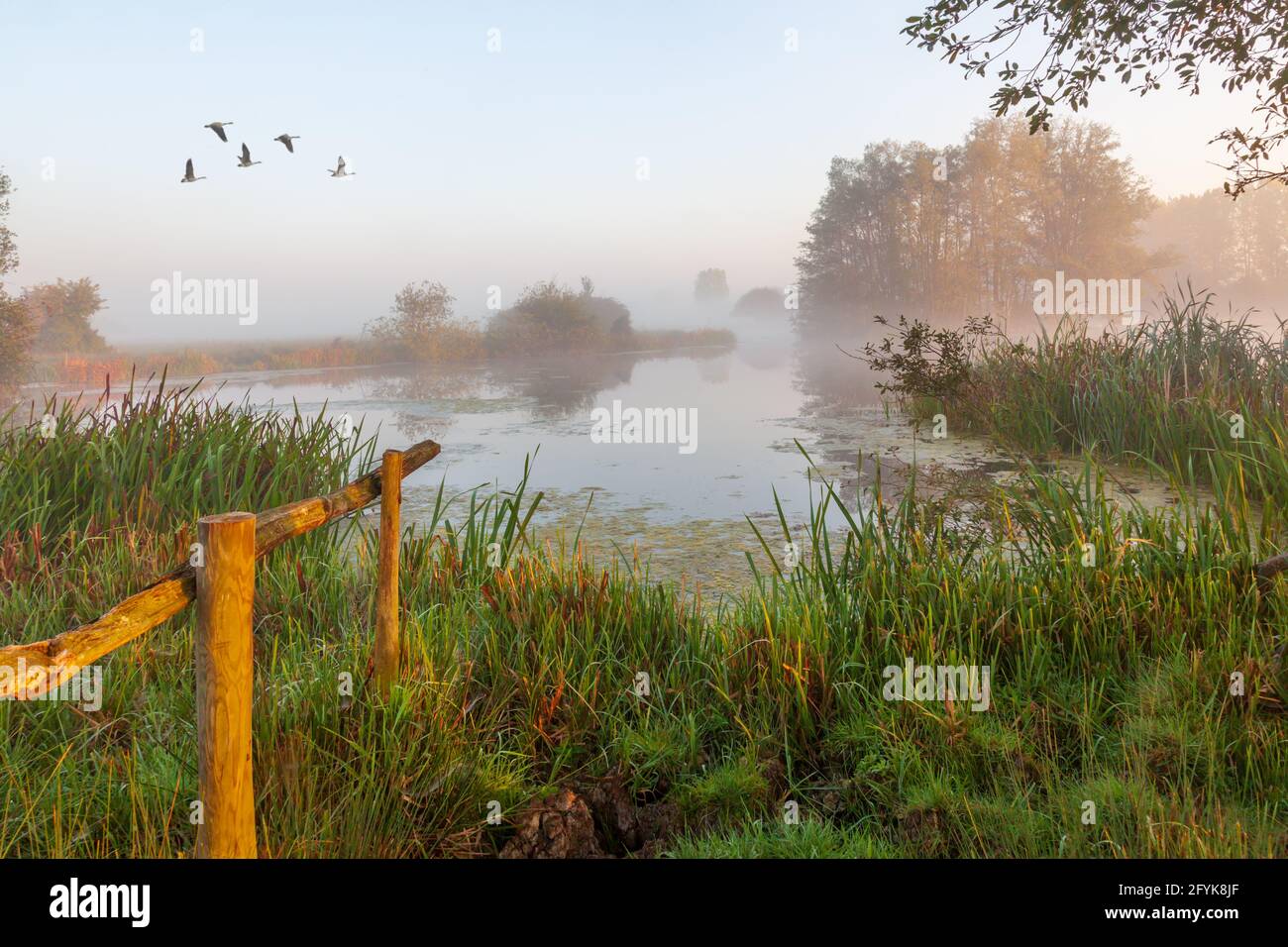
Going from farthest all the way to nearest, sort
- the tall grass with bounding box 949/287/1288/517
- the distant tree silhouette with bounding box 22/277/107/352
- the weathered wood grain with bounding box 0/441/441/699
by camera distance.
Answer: the distant tree silhouette with bounding box 22/277/107/352 < the tall grass with bounding box 949/287/1288/517 < the weathered wood grain with bounding box 0/441/441/699

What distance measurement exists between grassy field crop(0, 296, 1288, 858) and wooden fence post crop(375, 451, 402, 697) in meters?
0.13

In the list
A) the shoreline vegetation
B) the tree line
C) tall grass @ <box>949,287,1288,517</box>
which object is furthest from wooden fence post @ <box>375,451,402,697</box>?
the tree line

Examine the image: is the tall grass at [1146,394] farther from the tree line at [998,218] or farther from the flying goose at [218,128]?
the tree line at [998,218]

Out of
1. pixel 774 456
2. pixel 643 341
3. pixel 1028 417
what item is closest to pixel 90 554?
pixel 774 456

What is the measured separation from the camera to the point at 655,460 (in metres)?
9.87

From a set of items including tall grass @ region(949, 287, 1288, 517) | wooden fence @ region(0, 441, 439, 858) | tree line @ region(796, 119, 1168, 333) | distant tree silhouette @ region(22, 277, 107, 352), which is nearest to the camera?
wooden fence @ region(0, 441, 439, 858)

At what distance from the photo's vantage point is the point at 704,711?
3586mm

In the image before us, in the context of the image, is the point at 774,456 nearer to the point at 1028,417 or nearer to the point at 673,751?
the point at 1028,417

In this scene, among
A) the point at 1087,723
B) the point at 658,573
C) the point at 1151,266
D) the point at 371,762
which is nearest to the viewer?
the point at 371,762

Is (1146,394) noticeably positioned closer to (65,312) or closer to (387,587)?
(387,587)

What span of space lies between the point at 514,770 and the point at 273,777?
876 mm

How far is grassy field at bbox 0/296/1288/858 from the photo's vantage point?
2670 millimetres

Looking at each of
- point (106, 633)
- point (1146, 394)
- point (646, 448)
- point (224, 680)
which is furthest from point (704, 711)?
point (646, 448)

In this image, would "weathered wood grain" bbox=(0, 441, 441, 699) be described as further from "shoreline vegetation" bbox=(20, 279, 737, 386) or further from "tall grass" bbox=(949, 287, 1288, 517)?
"shoreline vegetation" bbox=(20, 279, 737, 386)
